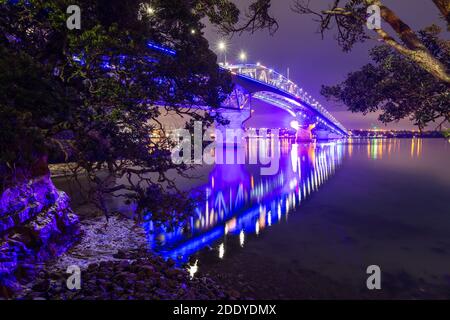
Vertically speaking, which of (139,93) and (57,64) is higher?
(57,64)

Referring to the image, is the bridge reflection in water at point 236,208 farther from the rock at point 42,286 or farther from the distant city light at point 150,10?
the distant city light at point 150,10

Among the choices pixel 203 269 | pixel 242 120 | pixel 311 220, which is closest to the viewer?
pixel 203 269

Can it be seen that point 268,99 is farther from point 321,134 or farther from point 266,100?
point 321,134

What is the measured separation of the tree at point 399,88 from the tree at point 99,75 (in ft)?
10.9

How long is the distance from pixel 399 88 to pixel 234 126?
69089mm

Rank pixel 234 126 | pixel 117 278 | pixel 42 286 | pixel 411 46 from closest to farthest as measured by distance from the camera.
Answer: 1. pixel 411 46
2. pixel 42 286
3. pixel 117 278
4. pixel 234 126

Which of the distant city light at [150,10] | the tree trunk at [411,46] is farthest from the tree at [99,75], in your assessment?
the tree trunk at [411,46]

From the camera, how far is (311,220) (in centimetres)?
1881

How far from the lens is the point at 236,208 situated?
21188 millimetres

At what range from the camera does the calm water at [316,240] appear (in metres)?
10.1

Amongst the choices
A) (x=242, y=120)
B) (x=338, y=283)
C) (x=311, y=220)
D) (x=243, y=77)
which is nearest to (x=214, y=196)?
(x=311, y=220)

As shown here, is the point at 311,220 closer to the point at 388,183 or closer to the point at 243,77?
the point at 388,183

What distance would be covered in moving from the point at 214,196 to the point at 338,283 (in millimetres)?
15298

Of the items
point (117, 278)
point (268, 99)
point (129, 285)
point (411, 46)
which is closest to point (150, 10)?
point (411, 46)
